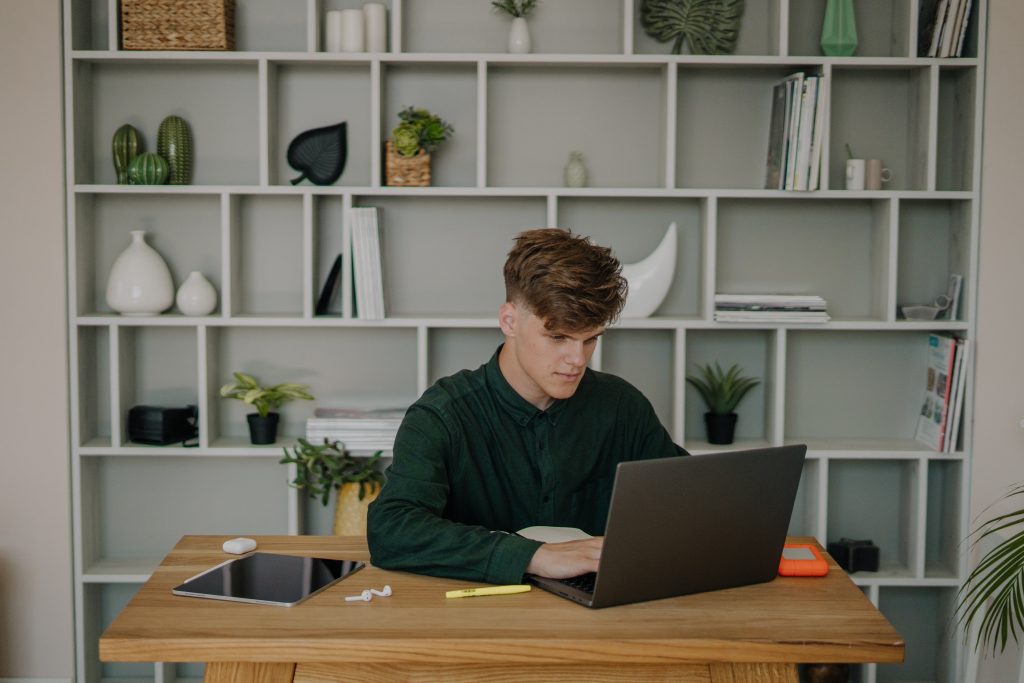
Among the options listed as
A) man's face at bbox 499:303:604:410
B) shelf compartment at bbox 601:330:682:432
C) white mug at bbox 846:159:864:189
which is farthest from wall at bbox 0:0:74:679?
white mug at bbox 846:159:864:189

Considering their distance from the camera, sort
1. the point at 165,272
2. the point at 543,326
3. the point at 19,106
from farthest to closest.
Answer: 1. the point at 165,272
2. the point at 19,106
3. the point at 543,326

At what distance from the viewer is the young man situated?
173cm

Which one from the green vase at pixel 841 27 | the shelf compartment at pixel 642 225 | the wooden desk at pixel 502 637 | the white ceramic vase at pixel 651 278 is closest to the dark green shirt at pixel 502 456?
the wooden desk at pixel 502 637

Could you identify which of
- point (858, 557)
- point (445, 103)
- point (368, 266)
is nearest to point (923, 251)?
point (858, 557)

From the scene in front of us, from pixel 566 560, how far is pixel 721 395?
71.3 inches

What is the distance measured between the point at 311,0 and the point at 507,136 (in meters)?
0.75

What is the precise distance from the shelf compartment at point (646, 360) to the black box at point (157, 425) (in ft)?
4.53

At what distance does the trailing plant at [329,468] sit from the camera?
3.23m

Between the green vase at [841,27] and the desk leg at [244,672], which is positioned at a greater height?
the green vase at [841,27]

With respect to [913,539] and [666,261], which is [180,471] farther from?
[913,539]

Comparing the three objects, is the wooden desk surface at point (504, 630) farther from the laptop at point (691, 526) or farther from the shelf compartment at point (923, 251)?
the shelf compartment at point (923, 251)

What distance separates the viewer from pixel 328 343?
3512 millimetres

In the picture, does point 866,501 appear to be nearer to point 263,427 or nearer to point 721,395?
point 721,395

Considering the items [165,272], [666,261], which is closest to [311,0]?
[165,272]
